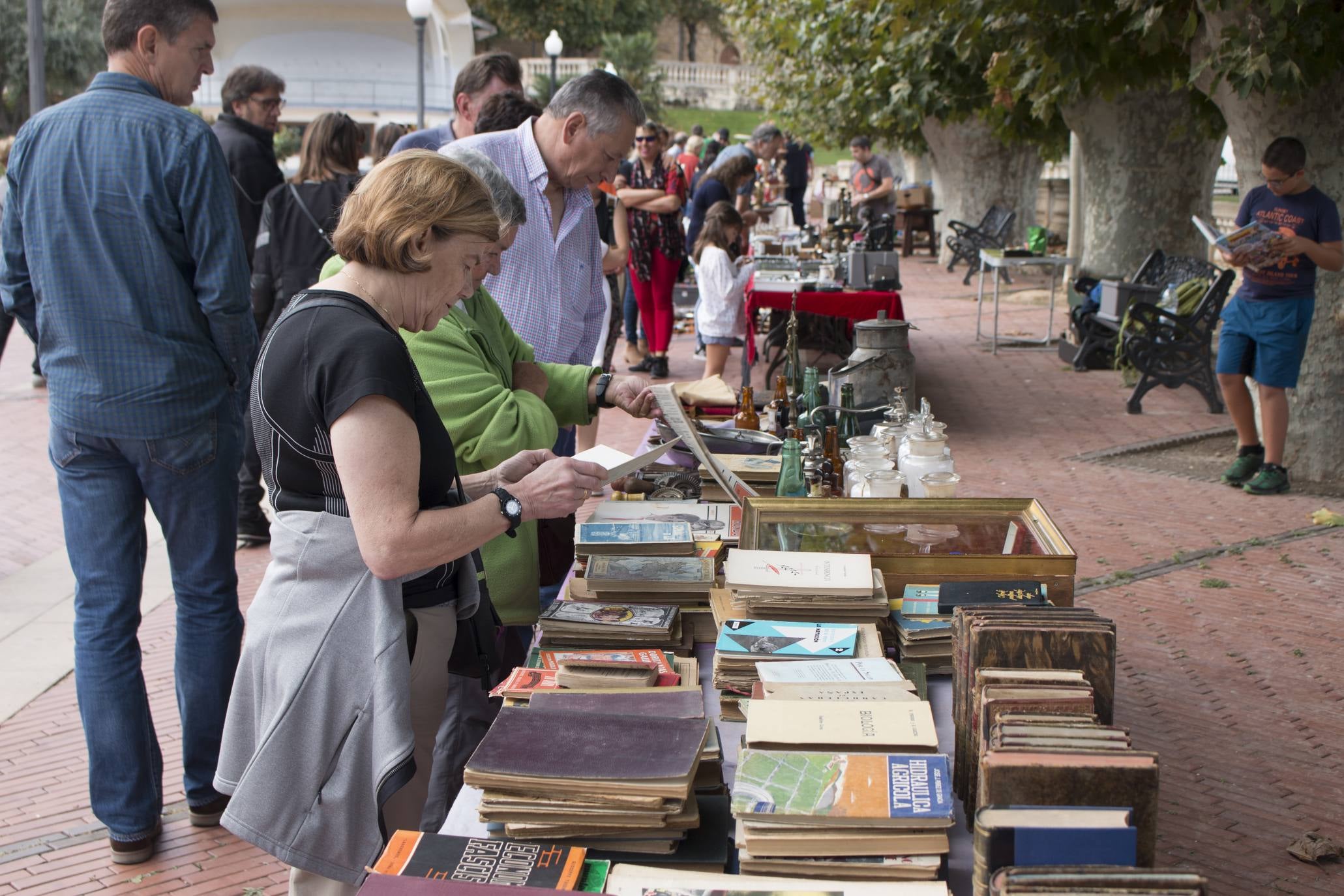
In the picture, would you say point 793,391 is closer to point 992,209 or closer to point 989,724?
point 989,724

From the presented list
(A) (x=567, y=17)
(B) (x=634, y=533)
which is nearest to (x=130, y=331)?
(B) (x=634, y=533)

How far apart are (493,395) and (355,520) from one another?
92cm

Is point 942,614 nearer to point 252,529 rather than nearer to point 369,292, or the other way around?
point 369,292

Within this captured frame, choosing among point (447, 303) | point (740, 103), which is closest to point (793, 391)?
point (447, 303)

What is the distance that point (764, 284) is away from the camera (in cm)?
885

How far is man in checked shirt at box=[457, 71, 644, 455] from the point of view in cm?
378

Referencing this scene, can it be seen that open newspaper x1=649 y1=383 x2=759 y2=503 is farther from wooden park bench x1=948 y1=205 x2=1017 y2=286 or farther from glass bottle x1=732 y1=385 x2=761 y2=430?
wooden park bench x1=948 y1=205 x2=1017 y2=286

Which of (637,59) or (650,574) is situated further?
(637,59)

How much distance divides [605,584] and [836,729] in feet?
2.79

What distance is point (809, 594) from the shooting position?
97.8 inches

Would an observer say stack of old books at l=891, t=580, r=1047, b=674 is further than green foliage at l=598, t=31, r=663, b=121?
No

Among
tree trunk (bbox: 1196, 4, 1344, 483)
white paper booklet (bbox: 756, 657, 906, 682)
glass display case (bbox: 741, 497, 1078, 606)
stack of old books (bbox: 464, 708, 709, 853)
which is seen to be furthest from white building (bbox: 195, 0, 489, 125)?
stack of old books (bbox: 464, 708, 709, 853)

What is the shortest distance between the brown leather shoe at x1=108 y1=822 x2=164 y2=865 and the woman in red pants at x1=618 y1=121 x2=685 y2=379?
6901mm

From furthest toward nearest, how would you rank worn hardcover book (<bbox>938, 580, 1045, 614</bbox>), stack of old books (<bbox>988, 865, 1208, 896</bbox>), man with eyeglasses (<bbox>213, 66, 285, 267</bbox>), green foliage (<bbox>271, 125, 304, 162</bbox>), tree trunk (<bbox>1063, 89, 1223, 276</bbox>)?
green foliage (<bbox>271, 125, 304, 162</bbox>)
tree trunk (<bbox>1063, 89, 1223, 276</bbox>)
man with eyeglasses (<bbox>213, 66, 285, 267</bbox>)
worn hardcover book (<bbox>938, 580, 1045, 614</bbox>)
stack of old books (<bbox>988, 865, 1208, 896</bbox>)
